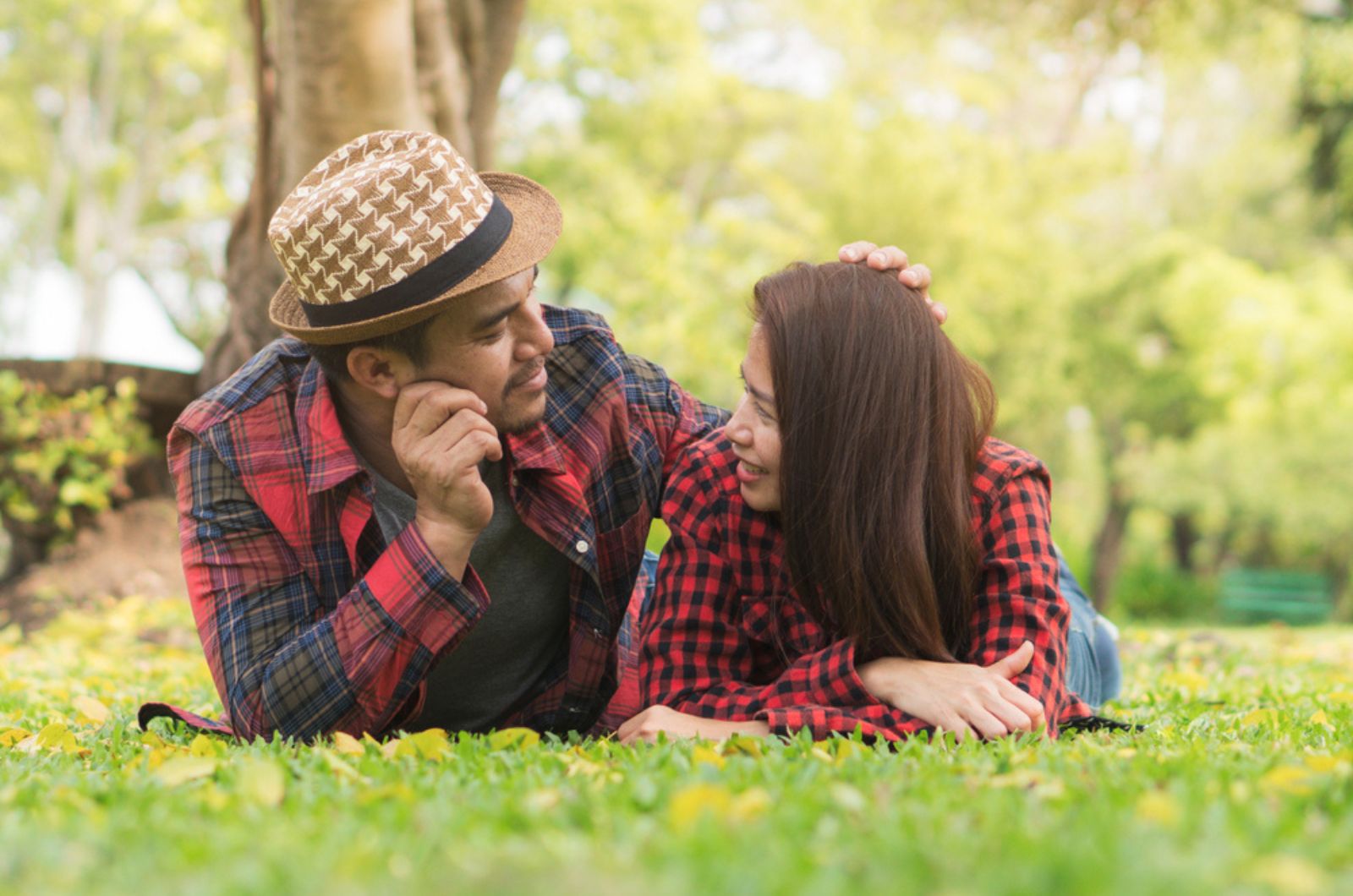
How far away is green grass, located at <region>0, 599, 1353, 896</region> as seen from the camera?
63.4 inches

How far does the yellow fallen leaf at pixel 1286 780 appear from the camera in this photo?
2105 millimetres

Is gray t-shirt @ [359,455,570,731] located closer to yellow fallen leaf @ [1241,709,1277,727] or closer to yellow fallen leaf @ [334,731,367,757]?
yellow fallen leaf @ [334,731,367,757]

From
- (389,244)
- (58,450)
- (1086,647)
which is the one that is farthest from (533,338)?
(58,450)

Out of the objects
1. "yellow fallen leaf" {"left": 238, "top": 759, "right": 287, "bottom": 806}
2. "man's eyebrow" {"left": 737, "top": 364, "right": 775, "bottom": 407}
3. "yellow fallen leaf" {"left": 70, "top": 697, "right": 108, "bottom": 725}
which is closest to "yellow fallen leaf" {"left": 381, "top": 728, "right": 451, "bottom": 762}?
"yellow fallen leaf" {"left": 238, "top": 759, "right": 287, "bottom": 806}

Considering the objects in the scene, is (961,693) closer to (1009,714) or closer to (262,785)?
(1009,714)

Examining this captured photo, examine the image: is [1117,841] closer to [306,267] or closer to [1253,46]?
[306,267]

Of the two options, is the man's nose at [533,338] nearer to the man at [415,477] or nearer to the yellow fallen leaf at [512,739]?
the man at [415,477]

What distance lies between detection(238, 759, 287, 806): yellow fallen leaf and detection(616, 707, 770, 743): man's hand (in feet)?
3.08

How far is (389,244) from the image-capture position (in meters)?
3.04

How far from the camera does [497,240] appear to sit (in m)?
3.18

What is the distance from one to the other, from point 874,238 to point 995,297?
6.13ft

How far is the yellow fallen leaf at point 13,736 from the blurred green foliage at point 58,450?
4.20 m

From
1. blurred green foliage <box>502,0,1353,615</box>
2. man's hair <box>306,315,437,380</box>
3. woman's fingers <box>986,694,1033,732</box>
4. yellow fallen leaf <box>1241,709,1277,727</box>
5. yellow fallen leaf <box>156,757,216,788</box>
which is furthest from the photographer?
blurred green foliage <box>502,0,1353,615</box>

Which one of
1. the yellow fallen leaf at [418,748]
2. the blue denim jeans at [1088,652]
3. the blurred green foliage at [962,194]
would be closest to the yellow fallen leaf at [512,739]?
the yellow fallen leaf at [418,748]
